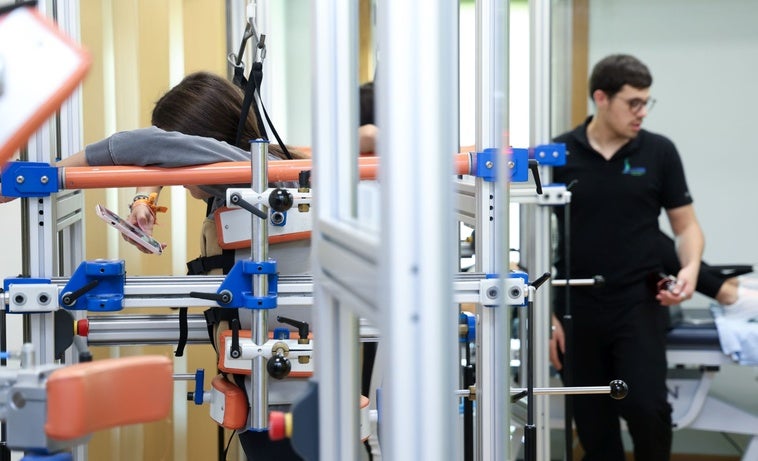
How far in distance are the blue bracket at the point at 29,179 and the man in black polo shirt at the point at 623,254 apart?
2059 mm

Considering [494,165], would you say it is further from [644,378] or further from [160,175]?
[644,378]

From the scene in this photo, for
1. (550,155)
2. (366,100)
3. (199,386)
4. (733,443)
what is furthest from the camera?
(733,443)

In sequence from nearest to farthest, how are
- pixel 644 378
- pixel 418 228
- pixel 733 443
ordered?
pixel 418 228 < pixel 644 378 < pixel 733 443

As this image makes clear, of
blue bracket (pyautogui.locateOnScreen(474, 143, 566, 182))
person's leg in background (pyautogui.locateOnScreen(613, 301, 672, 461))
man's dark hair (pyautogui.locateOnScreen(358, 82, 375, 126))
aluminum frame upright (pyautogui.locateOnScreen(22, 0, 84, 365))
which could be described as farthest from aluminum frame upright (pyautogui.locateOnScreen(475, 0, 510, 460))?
person's leg in background (pyautogui.locateOnScreen(613, 301, 672, 461))

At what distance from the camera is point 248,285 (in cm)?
214

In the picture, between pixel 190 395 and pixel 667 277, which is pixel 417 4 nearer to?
pixel 190 395

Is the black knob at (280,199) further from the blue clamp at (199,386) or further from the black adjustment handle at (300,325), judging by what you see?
the blue clamp at (199,386)

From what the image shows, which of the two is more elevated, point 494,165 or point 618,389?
point 494,165

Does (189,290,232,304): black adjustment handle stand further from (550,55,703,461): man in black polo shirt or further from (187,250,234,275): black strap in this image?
(550,55,703,461): man in black polo shirt

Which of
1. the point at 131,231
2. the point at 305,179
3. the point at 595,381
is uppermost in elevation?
the point at 305,179

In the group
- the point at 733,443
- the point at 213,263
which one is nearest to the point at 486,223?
the point at 213,263

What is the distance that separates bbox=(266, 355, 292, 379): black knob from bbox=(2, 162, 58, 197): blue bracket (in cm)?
60

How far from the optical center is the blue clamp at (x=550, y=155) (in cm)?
294

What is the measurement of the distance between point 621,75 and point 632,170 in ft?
1.15
